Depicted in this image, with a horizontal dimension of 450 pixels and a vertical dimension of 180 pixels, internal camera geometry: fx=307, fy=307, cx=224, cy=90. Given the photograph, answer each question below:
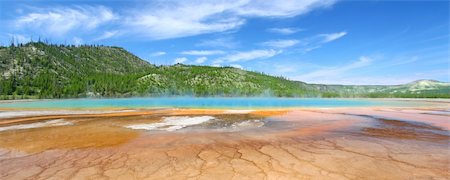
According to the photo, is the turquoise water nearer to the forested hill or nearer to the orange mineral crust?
the orange mineral crust

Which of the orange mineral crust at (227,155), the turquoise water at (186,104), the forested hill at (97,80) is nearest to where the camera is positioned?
the orange mineral crust at (227,155)

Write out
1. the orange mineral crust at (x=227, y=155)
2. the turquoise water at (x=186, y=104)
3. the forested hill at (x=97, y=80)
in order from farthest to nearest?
the forested hill at (x=97, y=80), the turquoise water at (x=186, y=104), the orange mineral crust at (x=227, y=155)

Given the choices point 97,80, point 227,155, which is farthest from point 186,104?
point 97,80

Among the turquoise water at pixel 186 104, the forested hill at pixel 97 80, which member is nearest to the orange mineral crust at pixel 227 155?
the turquoise water at pixel 186 104

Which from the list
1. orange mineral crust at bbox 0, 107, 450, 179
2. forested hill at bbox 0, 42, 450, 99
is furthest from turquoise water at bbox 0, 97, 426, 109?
forested hill at bbox 0, 42, 450, 99

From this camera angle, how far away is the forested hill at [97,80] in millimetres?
105144

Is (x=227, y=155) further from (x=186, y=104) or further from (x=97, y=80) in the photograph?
(x=97, y=80)

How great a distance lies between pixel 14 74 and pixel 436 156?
431 ft

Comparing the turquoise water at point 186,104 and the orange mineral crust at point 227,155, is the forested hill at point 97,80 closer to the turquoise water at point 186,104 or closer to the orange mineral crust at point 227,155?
the turquoise water at point 186,104

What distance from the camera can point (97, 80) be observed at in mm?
125312

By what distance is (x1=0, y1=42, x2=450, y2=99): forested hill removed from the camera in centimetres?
10514

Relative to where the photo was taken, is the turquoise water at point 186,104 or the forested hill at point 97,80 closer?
the turquoise water at point 186,104

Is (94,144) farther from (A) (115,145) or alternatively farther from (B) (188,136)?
(B) (188,136)

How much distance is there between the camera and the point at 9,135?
43.6ft
